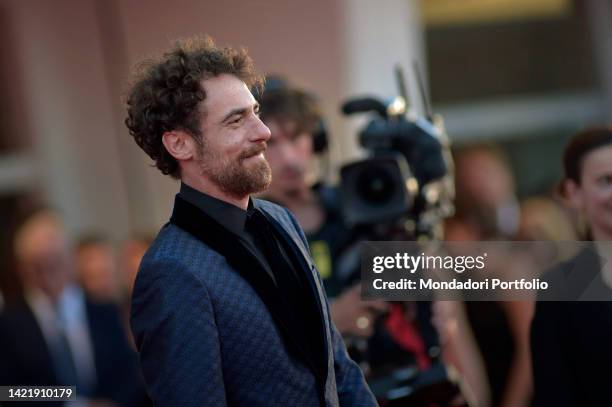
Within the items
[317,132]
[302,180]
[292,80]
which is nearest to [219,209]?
[302,180]

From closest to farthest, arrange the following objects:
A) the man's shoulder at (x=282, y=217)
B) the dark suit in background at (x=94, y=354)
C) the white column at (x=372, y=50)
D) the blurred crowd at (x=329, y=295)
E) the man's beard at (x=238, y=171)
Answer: the man's beard at (x=238, y=171)
the man's shoulder at (x=282, y=217)
the blurred crowd at (x=329, y=295)
the dark suit in background at (x=94, y=354)
the white column at (x=372, y=50)

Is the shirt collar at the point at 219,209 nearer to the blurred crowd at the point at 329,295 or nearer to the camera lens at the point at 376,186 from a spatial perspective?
the blurred crowd at the point at 329,295

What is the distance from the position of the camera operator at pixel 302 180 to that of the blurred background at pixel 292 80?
142 centimetres

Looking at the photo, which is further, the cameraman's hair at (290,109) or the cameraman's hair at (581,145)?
the cameraman's hair at (290,109)

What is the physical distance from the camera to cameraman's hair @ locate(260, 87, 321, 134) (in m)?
3.52

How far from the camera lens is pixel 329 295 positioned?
3.35 meters

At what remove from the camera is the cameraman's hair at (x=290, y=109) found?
11.5 feet

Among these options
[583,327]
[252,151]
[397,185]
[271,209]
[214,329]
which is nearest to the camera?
[214,329]

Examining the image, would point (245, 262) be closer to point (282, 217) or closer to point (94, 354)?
point (282, 217)

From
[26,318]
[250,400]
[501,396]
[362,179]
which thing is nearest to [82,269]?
[26,318]

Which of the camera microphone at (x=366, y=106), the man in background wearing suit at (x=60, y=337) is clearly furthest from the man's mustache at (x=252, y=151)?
the man in background wearing suit at (x=60, y=337)

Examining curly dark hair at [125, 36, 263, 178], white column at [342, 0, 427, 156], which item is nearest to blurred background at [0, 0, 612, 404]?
white column at [342, 0, 427, 156]

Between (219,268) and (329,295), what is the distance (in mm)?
1183

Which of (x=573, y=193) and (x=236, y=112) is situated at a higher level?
(x=236, y=112)
